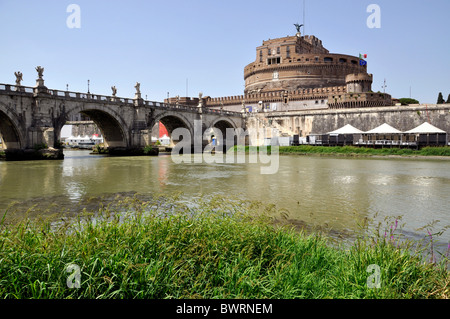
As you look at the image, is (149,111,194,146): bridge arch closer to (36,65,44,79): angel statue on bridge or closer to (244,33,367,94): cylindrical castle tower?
(36,65,44,79): angel statue on bridge

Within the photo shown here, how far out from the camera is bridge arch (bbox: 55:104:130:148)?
4188 centimetres

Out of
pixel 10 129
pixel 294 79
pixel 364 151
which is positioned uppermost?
pixel 294 79

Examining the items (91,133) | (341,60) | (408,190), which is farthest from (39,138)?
(341,60)

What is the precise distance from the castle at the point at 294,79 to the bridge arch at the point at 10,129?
146ft

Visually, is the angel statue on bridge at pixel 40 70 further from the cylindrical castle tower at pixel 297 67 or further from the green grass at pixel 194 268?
the cylindrical castle tower at pixel 297 67

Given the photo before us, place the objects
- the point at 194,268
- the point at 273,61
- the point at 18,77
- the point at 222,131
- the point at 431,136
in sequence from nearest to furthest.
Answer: the point at 194,268 → the point at 18,77 → the point at 431,136 → the point at 222,131 → the point at 273,61

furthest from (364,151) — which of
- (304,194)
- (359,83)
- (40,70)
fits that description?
(40,70)

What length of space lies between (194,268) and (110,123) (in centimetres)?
4438

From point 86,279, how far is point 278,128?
58.9 m

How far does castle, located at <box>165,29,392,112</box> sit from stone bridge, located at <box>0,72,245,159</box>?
80.3 feet

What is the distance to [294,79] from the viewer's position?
81.4 meters

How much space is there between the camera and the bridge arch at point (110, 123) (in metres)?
41.9

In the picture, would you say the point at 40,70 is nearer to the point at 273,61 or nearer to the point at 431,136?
the point at 431,136

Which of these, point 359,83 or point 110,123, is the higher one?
point 359,83
